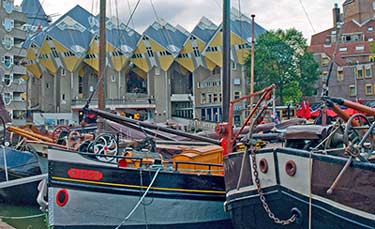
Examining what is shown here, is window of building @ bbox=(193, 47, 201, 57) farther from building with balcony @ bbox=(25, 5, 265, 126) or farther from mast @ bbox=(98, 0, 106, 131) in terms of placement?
mast @ bbox=(98, 0, 106, 131)

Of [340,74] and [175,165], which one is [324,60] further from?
[175,165]

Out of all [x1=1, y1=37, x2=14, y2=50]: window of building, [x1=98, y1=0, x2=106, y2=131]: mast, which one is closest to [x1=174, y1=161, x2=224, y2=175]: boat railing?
[x1=98, y1=0, x2=106, y2=131]: mast

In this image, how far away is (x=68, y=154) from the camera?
8688 millimetres

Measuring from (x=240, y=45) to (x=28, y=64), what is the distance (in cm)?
3095

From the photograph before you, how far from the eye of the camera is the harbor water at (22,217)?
12.1 m

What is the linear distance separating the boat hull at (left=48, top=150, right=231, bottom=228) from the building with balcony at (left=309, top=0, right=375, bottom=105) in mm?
34749

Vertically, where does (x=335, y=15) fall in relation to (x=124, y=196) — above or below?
above

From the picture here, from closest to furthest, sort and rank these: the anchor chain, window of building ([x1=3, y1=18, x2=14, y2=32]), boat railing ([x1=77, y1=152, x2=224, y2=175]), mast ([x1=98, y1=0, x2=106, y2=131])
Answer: the anchor chain
boat railing ([x1=77, y1=152, x2=224, y2=175])
mast ([x1=98, y1=0, x2=106, y2=131])
window of building ([x1=3, y1=18, x2=14, y2=32])

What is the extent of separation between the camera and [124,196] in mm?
8734

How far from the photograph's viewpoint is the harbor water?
476 inches

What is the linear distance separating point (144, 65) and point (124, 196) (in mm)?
53414

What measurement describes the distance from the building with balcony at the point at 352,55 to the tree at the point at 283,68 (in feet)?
7.82

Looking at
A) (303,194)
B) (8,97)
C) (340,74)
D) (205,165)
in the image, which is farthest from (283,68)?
(303,194)

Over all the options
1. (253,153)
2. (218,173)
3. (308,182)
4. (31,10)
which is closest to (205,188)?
(218,173)
